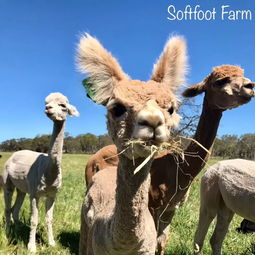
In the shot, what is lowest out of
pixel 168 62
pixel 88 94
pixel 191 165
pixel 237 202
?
pixel 237 202

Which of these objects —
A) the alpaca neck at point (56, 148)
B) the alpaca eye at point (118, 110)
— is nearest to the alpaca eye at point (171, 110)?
the alpaca eye at point (118, 110)

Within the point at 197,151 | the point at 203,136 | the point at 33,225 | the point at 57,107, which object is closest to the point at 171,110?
the point at 197,151

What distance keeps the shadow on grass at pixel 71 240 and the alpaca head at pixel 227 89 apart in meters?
3.41

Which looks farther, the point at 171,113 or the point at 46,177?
the point at 46,177

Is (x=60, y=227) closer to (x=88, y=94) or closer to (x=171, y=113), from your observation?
(x=88, y=94)

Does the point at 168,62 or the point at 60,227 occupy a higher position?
the point at 168,62

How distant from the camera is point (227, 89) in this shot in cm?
501

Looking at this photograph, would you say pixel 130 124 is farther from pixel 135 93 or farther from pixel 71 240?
pixel 71 240

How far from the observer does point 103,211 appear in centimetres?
354

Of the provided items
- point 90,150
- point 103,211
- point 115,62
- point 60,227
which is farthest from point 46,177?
point 90,150

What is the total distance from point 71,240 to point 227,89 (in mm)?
4236

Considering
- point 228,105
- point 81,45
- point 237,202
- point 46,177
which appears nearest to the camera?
point 81,45

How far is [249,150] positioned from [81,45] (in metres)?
61.9

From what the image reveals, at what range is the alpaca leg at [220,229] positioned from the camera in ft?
20.5
